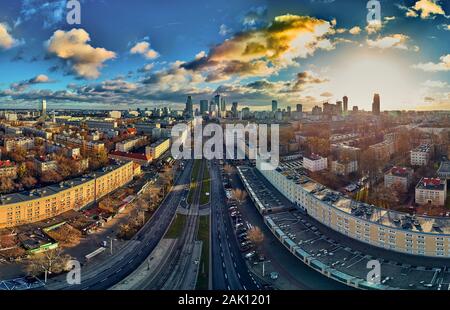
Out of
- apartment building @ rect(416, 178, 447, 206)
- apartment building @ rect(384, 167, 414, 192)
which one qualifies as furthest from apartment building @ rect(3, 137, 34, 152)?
apartment building @ rect(416, 178, 447, 206)

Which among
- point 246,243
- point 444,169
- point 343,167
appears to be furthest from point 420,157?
point 246,243

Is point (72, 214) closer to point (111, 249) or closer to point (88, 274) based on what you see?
point (111, 249)

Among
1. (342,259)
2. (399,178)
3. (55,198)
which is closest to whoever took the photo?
(342,259)

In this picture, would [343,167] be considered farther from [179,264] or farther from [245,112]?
[245,112]

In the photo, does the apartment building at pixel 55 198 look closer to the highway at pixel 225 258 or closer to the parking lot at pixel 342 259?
the highway at pixel 225 258

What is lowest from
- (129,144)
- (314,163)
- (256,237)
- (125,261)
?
(125,261)

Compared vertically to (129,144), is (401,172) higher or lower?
lower
